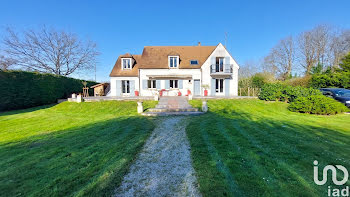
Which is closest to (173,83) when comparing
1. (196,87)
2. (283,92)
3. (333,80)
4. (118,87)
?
(196,87)

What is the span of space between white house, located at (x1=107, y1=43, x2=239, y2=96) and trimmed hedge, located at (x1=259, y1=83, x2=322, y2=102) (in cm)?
513

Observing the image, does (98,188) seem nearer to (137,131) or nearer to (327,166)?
(137,131)

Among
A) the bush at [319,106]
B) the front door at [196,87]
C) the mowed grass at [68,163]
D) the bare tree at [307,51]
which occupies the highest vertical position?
the bare tree at [307,51]

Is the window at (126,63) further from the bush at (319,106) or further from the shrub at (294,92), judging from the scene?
the bush at (319,106)

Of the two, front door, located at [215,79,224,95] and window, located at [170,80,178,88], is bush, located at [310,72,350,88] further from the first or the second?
window, located at [170,80,178,88]

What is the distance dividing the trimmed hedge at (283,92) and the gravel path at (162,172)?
1567 cm

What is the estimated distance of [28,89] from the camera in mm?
15852

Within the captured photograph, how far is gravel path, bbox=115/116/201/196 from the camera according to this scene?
9.45 ft

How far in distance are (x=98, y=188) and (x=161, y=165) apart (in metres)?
1.65

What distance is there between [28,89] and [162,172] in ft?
69.2

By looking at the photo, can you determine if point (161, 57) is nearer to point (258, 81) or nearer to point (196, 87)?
point (196, 87)

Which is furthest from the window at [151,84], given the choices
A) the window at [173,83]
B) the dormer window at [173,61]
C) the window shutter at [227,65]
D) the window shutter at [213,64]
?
the window shutter at [227,65]

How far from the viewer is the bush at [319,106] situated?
35.0 ft

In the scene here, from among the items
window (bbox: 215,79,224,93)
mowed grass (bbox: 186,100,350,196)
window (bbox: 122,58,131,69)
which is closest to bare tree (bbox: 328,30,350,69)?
window (bbox: 215,79,224,93)
